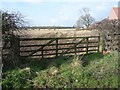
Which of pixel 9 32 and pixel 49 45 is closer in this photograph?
pixel 9 32

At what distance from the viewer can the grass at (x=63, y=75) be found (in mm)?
6574

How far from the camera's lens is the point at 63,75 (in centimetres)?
722

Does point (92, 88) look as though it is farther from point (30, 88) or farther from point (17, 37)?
point (17, 37)

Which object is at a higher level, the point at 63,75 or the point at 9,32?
the point at 9,32

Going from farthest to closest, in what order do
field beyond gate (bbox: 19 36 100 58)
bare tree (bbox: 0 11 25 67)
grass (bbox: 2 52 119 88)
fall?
1. field beyond gate (bbox: 19 36 100 58)
2. bare tree (bbox: 0 11 25 67)
3. grass (bbox: 2 52 119 88)

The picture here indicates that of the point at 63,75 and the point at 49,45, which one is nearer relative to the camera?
the point at 63,75

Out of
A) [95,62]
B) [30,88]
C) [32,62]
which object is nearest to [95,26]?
[95,62]

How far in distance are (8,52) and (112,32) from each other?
23.3ft

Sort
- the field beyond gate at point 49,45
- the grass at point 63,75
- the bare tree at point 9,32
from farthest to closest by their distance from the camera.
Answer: the field beyond gate at point 49,45
the bare tree at point 9,32
the grass at point 63,75

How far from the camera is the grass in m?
6.57

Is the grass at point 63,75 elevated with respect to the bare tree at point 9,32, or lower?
lower

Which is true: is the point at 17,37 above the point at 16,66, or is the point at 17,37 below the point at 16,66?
above

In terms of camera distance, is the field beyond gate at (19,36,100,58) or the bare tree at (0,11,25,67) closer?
the bare tree at (0,11,25,67)

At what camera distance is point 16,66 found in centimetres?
790
